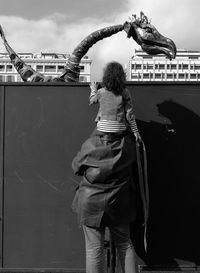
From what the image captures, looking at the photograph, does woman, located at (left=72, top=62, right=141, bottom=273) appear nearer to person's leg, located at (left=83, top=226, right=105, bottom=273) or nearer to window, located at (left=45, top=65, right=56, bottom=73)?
person's leg, located at (left=83, top=226, right=105, bottom=273)

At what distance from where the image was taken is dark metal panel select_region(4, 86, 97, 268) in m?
3.94

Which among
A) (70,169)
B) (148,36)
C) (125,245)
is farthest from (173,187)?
(148,36)

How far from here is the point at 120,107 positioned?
3.42m

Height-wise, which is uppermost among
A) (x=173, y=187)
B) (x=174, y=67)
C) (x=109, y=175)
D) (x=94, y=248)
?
(x=174, y=67)

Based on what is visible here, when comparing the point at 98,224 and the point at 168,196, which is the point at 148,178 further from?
the point at 98,224

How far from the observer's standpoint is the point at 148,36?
4.36 meters

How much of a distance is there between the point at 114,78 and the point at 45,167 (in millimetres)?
1058

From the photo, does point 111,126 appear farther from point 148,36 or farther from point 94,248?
point 148,36

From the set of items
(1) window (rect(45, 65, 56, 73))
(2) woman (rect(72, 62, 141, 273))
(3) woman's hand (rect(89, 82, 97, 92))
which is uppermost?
(1) window (rect(45, 65, 56, 73))

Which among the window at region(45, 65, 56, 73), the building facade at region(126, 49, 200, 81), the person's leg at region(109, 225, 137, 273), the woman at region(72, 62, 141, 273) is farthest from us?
the window at region(45, 65, 56, 73)

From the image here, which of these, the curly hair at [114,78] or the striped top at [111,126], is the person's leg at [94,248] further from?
the curly hair at [114,78]

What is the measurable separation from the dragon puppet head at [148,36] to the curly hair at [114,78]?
3.41 ft

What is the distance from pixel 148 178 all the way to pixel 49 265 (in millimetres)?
1141

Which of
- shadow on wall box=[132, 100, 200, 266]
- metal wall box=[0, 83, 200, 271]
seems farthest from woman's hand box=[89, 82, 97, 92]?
shadow on wall box=[132, 100, 200, 266]
